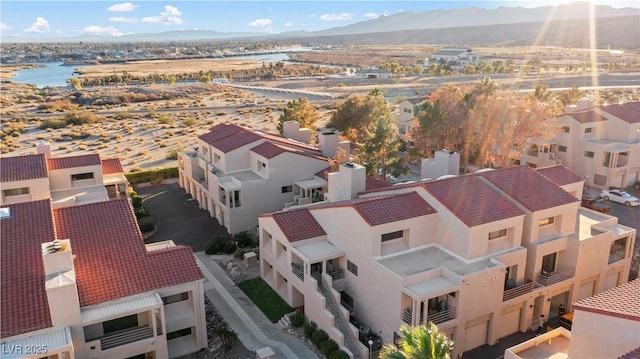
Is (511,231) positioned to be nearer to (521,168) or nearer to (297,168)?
Answer: (521,168)

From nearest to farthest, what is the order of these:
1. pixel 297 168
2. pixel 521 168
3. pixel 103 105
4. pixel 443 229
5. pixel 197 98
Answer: pixel 443 229 < pixel 521 168 < pixel 297 168 < pixel 103 105 < pixel 197 98

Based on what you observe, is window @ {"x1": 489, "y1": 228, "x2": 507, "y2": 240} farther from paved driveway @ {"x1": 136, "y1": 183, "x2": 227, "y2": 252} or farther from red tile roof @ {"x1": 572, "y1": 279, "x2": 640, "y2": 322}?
paved driveway @ {"x1": 136, "y1": 183, "x2": 227, "y2": 252}

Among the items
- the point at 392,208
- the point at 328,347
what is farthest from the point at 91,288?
the point at 392,208

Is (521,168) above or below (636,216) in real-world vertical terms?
above

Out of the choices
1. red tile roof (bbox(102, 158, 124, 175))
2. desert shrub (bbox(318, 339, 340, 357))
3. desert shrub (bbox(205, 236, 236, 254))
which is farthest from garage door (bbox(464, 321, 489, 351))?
red tile roof (bbox(102, 158, 124, 175))

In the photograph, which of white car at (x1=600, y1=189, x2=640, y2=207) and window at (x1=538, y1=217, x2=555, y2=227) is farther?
white car at (x1=600, y1=189, x2=640, y2=207)

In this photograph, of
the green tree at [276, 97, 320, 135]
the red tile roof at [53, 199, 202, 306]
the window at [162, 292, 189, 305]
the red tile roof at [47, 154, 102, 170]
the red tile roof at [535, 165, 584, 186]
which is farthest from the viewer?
the green tree at [276, 97, 320, 135]

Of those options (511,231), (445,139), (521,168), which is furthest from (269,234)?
(445,139)
